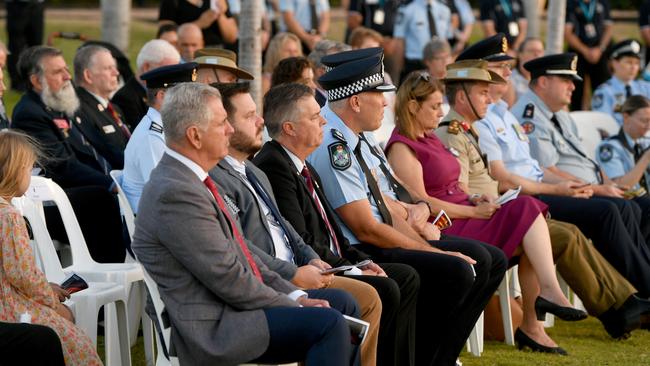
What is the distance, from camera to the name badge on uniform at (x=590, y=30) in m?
14.5

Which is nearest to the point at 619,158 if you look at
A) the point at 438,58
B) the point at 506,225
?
the point at 438,58

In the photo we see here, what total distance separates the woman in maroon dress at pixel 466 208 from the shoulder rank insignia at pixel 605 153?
2431 millimetres

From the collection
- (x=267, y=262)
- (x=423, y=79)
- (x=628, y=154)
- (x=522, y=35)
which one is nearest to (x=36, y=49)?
(x=423, y=79)

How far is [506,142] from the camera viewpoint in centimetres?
809

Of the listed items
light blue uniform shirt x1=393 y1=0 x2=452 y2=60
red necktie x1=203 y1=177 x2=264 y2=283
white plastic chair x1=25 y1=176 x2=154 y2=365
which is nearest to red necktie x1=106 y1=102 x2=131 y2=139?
white plastic chair x1=25 y1=176 x2=154 y2=365

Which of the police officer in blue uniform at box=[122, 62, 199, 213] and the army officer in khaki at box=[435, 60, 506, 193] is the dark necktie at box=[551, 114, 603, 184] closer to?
the army officer in khaki at box=[435, 60, 506, 193]

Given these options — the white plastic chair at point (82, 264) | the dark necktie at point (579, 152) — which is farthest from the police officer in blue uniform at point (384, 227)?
the dark necktie at point (579, 152)

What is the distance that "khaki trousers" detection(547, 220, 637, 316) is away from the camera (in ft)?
24.1

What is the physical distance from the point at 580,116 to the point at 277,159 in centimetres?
515

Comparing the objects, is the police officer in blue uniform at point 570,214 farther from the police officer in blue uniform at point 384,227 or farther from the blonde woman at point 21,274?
the blonde woman at point 21,274

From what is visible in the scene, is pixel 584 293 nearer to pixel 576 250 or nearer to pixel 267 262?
pixel 576 250

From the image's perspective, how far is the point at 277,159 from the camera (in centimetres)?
565

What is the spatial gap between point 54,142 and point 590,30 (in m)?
9.05

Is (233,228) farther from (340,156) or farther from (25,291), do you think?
(340,156)
